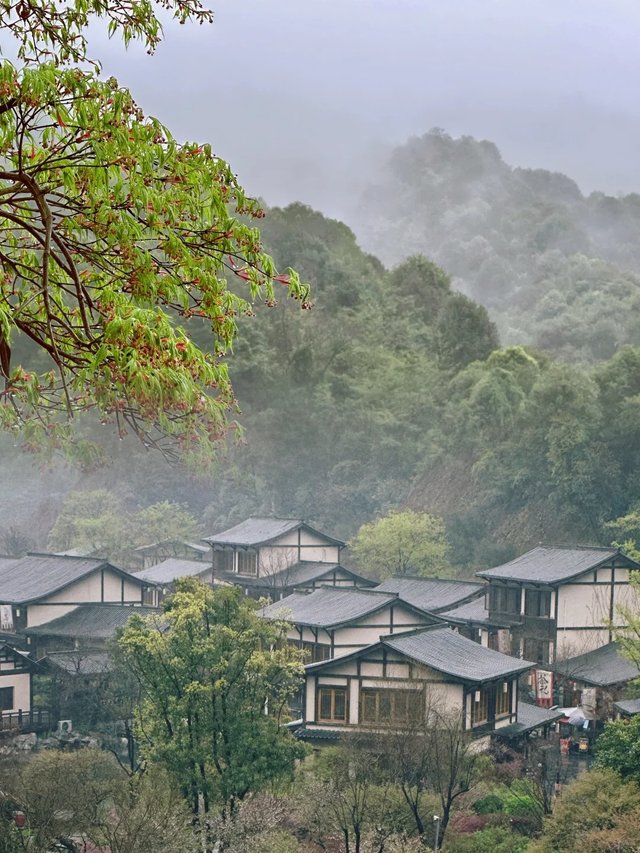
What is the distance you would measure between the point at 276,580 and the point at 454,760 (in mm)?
19269

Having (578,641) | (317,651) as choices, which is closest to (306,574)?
(317,651)

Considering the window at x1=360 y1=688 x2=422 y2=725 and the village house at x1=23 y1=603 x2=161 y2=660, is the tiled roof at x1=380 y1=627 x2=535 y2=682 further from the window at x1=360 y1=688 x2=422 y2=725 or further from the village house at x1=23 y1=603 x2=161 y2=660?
the village house at x1=23 y1=603 x2=161 y2=660

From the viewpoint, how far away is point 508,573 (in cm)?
3052

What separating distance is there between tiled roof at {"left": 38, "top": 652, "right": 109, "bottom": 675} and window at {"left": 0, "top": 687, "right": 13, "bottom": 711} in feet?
3.23

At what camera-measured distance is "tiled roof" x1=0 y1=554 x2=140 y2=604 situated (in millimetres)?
30453

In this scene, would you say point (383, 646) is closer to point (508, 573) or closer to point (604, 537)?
point (508, 573)

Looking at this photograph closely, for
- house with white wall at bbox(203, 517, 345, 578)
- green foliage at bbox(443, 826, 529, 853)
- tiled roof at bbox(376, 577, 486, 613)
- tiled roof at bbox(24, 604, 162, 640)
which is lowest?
green foliage at bbox(443, 826, 529, 853)

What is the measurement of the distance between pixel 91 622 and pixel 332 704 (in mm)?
8594

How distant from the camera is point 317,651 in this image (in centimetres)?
2731

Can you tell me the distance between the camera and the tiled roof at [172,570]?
4019 cm

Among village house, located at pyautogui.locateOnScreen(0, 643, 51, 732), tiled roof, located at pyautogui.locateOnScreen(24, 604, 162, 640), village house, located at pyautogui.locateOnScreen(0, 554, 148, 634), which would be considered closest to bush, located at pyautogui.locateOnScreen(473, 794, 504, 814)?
village house, located at pyautogui.locateOnScreen(0, 643, 51, 732)

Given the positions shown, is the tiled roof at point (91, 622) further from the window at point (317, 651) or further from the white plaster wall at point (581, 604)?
the white plaster wall at point (581, 604)

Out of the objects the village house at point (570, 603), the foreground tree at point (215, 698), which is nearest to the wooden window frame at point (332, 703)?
the foreground tree at point (215, 698)

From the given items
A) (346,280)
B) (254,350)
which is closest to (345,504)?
(254,350)
